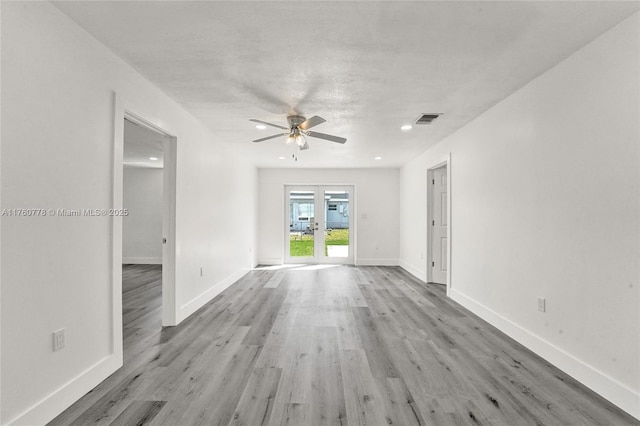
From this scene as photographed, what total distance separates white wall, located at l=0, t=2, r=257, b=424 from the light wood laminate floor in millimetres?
306

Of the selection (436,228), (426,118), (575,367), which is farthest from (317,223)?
(575,367)

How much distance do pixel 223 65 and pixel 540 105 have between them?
2.71 meters

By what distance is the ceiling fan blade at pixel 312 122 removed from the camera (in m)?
2.93

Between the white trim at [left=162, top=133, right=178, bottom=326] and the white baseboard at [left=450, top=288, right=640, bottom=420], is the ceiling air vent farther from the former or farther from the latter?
the white trim at [left=162, top=133, right=178, bottom=326]

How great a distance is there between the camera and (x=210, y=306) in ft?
12.6

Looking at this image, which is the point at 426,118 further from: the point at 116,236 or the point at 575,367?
the point at 116,236

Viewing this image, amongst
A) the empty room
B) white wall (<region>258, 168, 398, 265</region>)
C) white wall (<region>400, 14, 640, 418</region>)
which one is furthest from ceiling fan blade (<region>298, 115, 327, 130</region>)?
white wall (<region>258, 168, 398, 265</region>)

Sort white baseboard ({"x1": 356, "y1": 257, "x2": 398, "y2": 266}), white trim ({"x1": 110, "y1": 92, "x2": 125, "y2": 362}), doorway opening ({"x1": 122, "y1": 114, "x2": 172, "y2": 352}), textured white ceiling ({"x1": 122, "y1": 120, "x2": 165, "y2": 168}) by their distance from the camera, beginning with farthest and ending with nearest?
white baseboard ({"x1": 356, "y1": 257, "x2": 398, "y2": 266})
doorway opening ({"x1": 122, "y1": 114, "x2": 172, "y2": 352})
textured white ceiling ({"x1": 122, "y1": 120, "x2": 165, "y2": 168})
white trim ({"x1": 110, "y1": 92, "x2": 125, "y2": 362})

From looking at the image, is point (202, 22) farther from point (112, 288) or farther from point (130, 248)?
point (130, 248)

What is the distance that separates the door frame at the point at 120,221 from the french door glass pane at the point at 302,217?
4.25 metres

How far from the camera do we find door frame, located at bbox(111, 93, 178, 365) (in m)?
2.24

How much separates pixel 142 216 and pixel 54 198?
6287 mm

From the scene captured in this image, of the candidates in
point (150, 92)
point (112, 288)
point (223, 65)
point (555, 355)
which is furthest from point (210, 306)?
point (555, 355)

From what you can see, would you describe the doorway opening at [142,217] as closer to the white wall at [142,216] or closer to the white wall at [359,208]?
the white wall at [142,216]
